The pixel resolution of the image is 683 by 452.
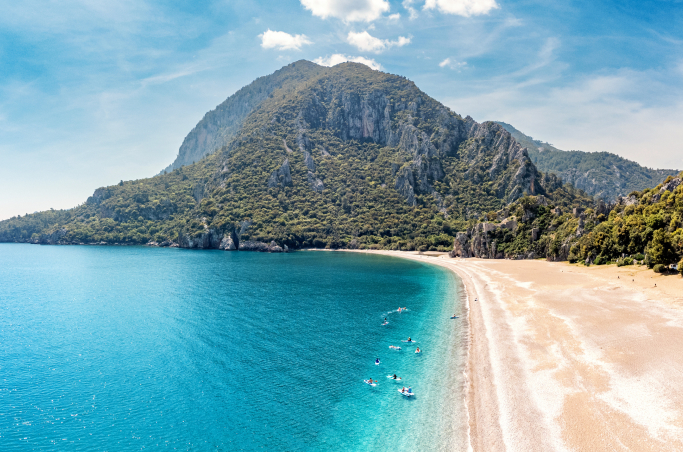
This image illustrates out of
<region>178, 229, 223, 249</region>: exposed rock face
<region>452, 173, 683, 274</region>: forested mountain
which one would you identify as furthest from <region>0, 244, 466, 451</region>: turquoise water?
<region>178, 229, 223, 249</region>: exposed rock face

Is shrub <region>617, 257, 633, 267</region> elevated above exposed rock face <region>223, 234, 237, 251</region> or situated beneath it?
situated beneath

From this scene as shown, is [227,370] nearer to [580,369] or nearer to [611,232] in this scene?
[580,369]

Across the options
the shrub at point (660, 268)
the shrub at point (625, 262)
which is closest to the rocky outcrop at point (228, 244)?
the shrub at point (625, 262)

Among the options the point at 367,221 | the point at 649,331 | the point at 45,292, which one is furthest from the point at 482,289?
the point at 367,221

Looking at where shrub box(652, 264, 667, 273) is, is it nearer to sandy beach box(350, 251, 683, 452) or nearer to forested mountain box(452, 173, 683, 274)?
forested mountain box(452, 173, 683, 274)

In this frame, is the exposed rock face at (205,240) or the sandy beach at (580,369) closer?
the sandy beach at (580,369)

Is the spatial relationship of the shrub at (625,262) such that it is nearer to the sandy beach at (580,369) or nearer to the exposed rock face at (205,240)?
the sandy beach at (580,369)
